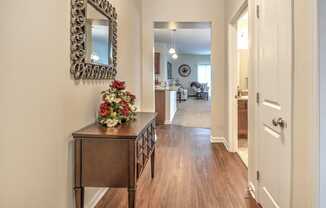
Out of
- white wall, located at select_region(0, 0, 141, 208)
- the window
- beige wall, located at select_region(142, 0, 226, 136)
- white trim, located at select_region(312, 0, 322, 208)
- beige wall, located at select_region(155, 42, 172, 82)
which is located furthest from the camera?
the window

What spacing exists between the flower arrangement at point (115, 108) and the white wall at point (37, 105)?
0.57 ft

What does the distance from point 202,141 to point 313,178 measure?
429cm

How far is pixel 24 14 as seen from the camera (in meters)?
1.64

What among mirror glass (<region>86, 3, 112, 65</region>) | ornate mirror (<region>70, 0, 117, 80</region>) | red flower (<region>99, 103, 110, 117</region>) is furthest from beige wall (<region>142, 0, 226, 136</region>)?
red flower (<region>99, 103, 110, 117</region>)

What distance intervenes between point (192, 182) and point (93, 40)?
6.37 ft

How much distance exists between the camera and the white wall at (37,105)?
1.51 meters

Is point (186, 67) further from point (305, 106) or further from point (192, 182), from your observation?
point (305, 106)

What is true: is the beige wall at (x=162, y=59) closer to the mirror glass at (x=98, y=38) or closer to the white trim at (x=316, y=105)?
the mirror glass at (x=98, y=38)

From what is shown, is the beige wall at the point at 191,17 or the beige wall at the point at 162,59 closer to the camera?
the beige wall at the point at 191,17

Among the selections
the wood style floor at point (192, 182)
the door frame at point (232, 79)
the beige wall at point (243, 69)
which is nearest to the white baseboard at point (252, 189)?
the wood style floor at point (192, 182)

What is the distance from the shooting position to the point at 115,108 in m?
2.75

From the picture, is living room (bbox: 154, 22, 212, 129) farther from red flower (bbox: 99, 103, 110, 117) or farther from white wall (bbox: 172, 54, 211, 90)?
red flower (bbox: 99, 103, 110, 117)

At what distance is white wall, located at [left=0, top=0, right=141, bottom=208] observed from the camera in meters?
1.51

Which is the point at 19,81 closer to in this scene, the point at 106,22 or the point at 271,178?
the point at 106,22
